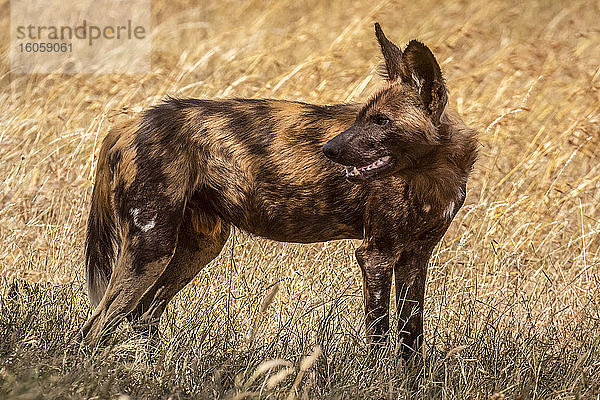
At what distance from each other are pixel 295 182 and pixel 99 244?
110cm

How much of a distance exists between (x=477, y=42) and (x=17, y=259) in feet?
17.8

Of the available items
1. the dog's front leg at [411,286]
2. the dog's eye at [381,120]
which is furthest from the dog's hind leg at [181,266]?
the dog's eye at [381,120]

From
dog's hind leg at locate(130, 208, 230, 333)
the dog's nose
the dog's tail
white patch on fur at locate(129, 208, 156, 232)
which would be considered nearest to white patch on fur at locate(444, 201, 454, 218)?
the dog's nose

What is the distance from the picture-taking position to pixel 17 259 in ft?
17.6

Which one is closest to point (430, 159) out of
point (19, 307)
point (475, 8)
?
point (19, 307)

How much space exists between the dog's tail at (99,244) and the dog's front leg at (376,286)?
1241 mm

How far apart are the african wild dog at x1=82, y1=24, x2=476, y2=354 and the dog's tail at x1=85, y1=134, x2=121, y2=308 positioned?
0.10ft

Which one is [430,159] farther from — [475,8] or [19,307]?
[475,8]

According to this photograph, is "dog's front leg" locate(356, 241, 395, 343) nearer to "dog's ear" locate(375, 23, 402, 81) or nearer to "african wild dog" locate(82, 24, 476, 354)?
"african wild dog" locate(82, 24, 476, 354)

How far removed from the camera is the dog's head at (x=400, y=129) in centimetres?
372

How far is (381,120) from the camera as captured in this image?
3777 millimetres

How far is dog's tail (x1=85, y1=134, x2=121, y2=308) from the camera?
14.1 feet

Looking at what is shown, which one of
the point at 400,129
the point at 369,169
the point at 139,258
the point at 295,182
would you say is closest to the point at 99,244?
the point at 139,258

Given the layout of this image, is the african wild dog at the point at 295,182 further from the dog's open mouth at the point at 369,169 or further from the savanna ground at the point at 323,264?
the savanna ground at the point at 323,264
